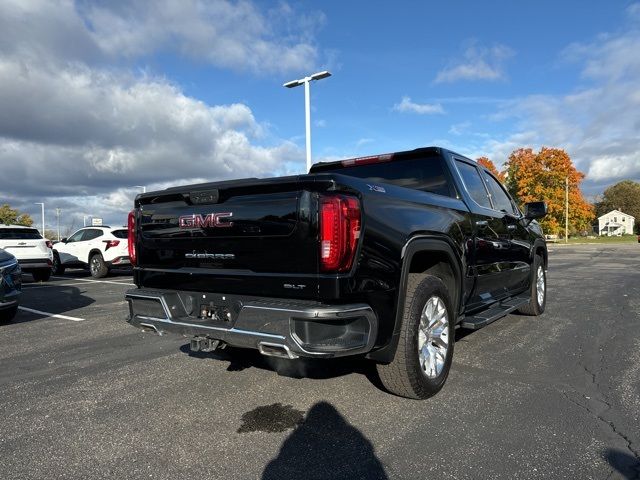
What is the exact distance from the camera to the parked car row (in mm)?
12141

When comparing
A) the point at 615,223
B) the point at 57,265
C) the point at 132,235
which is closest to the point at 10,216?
the point at 57,265

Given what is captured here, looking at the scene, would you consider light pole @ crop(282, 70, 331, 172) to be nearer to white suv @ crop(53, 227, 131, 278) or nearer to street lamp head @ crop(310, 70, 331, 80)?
street lamp head @ crop(310, 70, 331, 80)

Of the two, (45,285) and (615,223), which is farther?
(615,223)

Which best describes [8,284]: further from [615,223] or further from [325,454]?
[615,223]

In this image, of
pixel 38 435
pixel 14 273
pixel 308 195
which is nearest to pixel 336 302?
pixel 308 195

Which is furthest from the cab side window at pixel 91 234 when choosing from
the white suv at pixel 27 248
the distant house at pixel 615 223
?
the distant house at pixel 615 223

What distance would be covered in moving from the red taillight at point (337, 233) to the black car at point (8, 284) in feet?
18.1

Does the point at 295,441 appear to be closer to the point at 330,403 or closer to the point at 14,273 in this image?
the point at 330,403

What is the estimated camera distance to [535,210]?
20.8 ft

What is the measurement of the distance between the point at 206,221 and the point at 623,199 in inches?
5343

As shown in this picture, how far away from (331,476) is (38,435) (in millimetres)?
1942

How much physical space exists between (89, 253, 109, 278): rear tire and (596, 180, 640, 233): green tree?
12615 centimetres

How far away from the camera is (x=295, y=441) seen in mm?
2943

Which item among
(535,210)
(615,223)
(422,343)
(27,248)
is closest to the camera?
(422,343)
